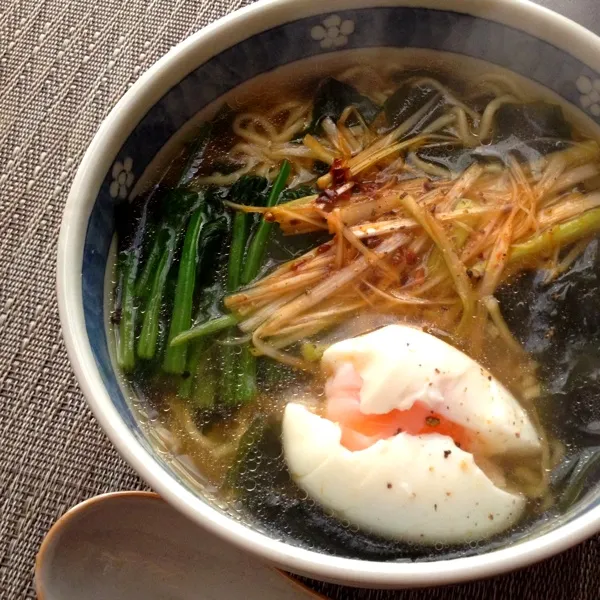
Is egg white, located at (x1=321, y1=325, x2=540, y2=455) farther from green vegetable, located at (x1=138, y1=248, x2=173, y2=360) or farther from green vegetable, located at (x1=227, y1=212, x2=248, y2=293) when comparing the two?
green vegetable, located at (x1=138, y1=248, x2=173, y2=360)

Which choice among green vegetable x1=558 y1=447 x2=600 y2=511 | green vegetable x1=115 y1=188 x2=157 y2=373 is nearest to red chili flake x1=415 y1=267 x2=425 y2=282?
green vegetable x1=558 y1=447 x2=600 y2=511

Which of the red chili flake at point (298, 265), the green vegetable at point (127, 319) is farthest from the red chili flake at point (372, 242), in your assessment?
the green vegetable at point (127, 319)

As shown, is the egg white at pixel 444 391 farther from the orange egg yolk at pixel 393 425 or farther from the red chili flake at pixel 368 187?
the red chili flake at pixel 368 187

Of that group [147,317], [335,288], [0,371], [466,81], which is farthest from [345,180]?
[0,371]

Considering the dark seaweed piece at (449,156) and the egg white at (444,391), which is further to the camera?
the dark seaweed piece at (449,156)

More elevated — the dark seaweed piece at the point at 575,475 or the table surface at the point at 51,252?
the dark seaweed piece at the point at 575,475

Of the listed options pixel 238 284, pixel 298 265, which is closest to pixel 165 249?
pixel 238 284

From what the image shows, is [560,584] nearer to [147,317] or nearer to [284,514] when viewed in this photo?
[284,514]
